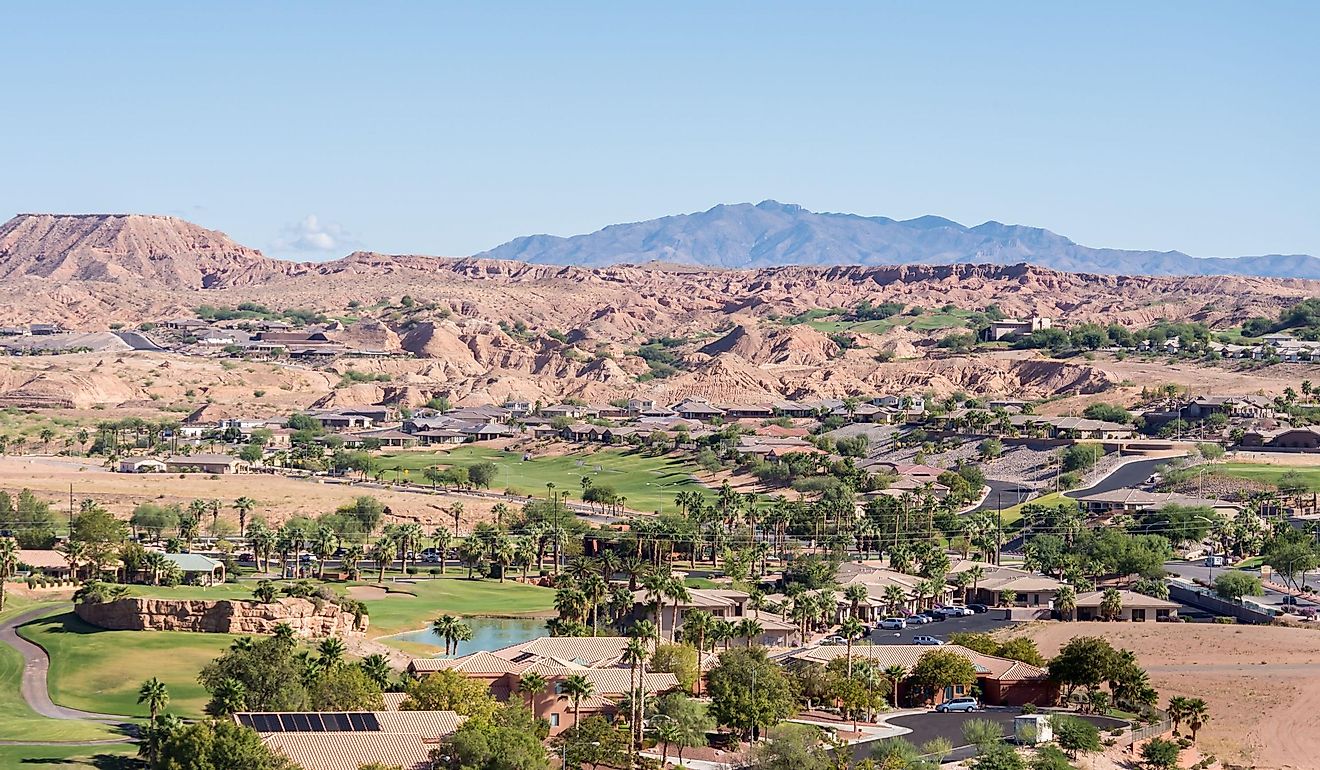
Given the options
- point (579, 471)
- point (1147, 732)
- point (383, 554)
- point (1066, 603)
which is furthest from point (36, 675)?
point (579, 471)

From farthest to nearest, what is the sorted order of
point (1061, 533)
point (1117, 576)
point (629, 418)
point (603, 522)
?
point (629, 418) → point (603, 522) → point (1061, 533) → point (1117, 576)

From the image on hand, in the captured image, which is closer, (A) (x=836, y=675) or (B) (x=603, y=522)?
(A) (x=836, y=675)

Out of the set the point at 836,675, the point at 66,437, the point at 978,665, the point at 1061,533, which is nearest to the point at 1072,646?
the point at 978,665

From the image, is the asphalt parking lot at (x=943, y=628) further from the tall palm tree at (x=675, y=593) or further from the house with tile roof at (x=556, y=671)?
the house with tile roof at (x=556, y=671)

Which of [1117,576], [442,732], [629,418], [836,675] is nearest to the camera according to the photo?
[442,732]

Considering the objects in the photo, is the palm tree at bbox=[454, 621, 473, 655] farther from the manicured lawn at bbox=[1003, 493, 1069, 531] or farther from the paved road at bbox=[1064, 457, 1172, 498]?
the paved road at bbox=[1064, 457, 1172, 498]

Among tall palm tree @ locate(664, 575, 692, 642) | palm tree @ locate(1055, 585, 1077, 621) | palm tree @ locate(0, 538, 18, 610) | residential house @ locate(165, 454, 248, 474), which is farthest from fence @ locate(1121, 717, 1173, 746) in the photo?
residential house @ locate(165, 454, 248, 474)

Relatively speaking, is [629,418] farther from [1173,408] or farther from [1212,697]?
[1212,697]
